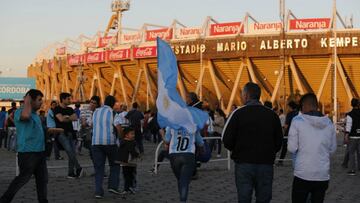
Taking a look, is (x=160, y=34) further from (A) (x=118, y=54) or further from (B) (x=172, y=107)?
(B) (x=172, y=107)

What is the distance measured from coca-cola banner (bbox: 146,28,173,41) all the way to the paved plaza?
38.4 metres

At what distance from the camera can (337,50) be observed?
47.8 meters

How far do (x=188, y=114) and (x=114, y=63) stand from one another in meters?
53.2

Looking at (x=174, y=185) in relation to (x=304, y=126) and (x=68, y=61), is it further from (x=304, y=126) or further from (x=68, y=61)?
(x=68, y=61)

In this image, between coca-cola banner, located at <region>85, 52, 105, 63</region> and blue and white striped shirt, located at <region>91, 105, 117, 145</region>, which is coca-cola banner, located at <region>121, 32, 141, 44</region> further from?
blue and white striped shirt, located at <region>91, 105, 117, 145</region>

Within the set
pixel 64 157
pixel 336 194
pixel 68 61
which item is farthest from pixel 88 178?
pixel 68 61

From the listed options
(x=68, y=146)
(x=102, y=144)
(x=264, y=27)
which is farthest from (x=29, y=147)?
(x=264, y=27)

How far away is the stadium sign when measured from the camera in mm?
85500

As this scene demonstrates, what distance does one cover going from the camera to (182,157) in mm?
8797

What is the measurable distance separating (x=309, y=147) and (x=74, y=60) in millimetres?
62143

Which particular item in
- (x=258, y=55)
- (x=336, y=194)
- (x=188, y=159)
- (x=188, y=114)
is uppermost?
(x=258, y=55)

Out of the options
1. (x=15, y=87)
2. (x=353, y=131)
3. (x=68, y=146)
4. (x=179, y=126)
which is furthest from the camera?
(x=15, y=87)

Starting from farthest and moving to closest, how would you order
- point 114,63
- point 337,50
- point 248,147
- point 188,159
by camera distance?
point 114,63, point 337,50, point 188,159, point 248,147

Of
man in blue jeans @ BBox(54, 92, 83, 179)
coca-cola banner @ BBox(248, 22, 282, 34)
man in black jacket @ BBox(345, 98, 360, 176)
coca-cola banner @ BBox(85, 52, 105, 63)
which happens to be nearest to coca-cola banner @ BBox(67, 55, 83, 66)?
coca-cola banner @ BBox(85, 52, 105, 63)
